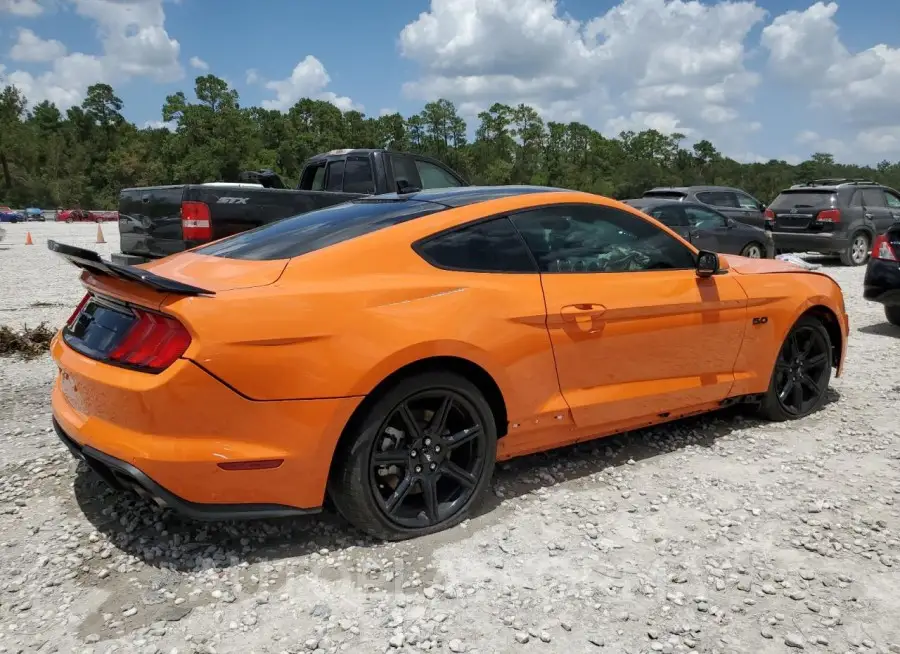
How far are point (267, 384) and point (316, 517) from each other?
98 cm

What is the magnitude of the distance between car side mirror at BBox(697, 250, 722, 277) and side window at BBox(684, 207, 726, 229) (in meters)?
8.98

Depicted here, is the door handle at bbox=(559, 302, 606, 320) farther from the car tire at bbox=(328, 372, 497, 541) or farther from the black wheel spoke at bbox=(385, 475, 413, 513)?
the black wheel spoke at bbox=(385, 475, 413, 513)

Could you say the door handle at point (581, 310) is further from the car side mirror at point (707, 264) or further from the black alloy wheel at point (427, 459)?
the car side mirror at point (707, 264)

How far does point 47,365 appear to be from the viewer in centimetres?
600

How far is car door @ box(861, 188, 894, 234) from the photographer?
49.3 feet

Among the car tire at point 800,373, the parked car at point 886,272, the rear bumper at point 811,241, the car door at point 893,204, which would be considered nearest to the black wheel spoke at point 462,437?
the car tire at point 800,373

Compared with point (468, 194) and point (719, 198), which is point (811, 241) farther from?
point (468, 194)

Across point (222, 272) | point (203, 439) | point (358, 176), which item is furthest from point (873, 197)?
point (203, 439)

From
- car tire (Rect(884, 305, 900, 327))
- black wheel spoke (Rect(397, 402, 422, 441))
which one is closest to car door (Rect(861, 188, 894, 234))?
car tire (Rect(884, 305, 900, 327))

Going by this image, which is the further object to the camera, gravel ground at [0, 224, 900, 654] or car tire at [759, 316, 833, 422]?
car tire at [759, 316, 833, 422]

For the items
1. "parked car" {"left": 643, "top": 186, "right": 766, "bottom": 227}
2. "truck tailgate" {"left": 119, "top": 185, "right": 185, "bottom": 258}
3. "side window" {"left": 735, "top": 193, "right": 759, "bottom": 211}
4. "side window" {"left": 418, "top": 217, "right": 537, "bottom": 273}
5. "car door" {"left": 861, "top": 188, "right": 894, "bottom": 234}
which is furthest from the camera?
"side window" {"left": 735, "top": 193, "right": 759, "bottom": 211}

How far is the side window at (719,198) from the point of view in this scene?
14.5m


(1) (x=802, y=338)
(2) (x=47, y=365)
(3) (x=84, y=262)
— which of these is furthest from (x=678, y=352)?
(2) (x=47, y=365)

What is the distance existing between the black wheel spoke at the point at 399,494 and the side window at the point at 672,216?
9.95 m
